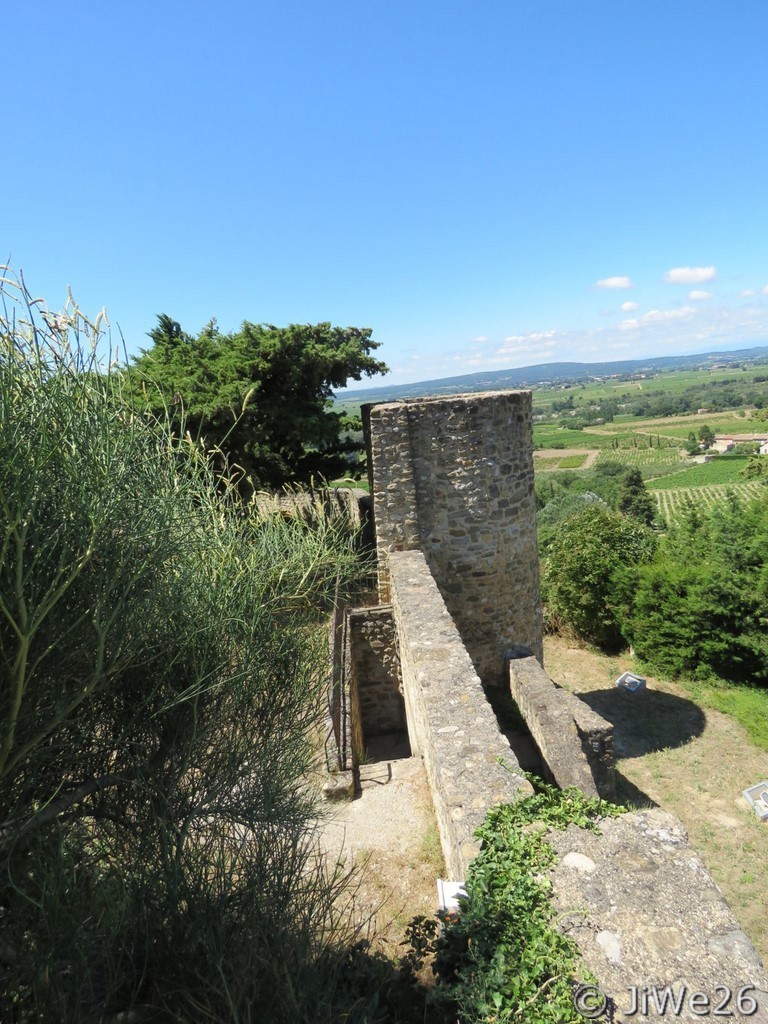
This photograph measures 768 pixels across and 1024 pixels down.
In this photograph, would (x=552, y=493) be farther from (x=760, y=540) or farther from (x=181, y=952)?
(x=181, y=952)

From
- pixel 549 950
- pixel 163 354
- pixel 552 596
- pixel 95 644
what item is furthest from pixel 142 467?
pixel 552 596

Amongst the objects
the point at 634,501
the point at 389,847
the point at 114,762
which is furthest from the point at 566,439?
the point at 114,762

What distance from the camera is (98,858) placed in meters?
2.49

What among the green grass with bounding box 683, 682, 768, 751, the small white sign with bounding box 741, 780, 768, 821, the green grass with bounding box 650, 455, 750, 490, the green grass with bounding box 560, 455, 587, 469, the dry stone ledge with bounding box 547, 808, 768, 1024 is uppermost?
the dry stone ledge with bounding box 547, 808, 768, 1024

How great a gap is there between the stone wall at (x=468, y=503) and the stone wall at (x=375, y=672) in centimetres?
60

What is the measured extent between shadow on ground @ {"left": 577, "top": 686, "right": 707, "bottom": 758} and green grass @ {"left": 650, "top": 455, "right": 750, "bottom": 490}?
53860mm

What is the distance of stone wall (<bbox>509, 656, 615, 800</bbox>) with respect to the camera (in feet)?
15.4

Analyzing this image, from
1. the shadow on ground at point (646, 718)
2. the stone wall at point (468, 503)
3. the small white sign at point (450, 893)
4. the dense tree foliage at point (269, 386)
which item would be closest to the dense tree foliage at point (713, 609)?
the shadow on ground at point (646, 718)

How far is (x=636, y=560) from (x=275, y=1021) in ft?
41.0

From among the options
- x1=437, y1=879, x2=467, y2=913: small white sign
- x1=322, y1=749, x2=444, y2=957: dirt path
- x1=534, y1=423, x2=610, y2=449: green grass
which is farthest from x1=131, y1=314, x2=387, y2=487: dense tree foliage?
x1=534, y1=423, x2=610, y2=449: green grass

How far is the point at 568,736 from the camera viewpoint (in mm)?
4949

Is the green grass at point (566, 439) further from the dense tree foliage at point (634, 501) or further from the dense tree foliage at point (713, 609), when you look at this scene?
the dense tree foliage at point (713, 609)

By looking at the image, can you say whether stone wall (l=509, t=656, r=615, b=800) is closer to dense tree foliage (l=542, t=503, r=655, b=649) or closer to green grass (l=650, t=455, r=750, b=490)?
dense tree foliage (l=542, t=503, r=655, b=649)

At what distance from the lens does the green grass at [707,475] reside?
55.8 meters
